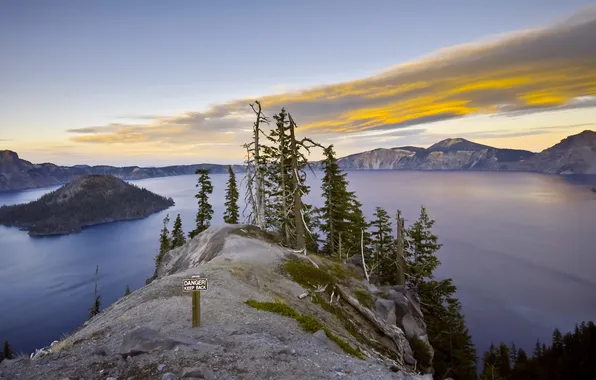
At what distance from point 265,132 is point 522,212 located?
687 ft

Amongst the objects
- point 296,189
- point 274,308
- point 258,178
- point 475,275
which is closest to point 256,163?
point 258,178

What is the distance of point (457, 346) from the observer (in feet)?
130

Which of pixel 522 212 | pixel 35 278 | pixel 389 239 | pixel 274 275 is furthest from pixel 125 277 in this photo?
pixel 522 212

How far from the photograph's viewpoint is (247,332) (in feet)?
35.1

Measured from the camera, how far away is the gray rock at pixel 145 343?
8266 millimetres

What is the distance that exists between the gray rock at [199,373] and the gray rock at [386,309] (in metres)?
16.8

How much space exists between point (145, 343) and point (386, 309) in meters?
17.7

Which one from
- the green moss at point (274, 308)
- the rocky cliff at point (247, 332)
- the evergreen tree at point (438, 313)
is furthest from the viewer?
the evergreen tree at point (438, 313)

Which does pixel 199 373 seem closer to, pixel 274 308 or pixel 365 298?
pixel 274 308

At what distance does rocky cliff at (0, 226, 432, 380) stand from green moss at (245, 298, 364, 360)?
1.7 inches

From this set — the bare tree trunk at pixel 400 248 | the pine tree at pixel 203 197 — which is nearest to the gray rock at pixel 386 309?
the bare tree trunk at pixel 400 248

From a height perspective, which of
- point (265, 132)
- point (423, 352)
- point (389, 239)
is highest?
point (265, 132)

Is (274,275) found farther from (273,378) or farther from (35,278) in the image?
(35,278)

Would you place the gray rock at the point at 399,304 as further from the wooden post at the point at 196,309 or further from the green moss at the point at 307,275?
the wooden post at the point at 196,309
